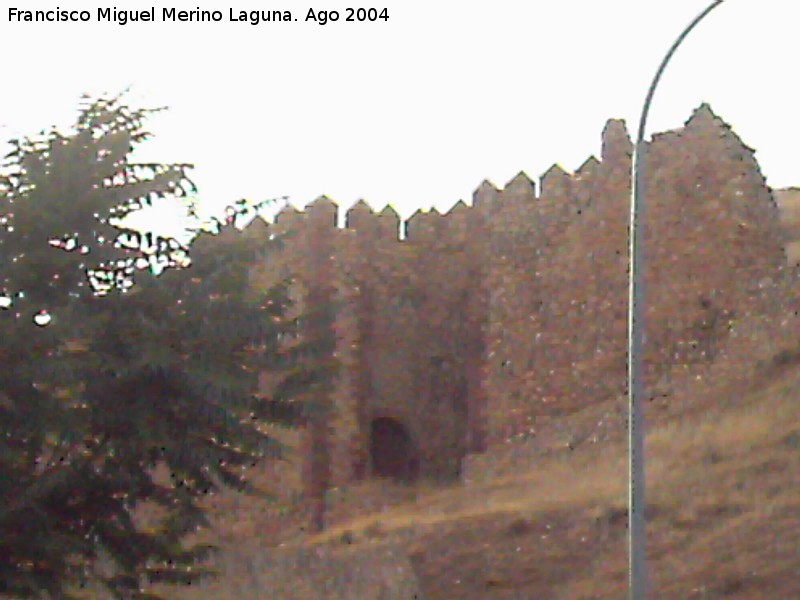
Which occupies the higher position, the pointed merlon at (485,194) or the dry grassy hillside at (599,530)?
the pointed merlon at (485,194)

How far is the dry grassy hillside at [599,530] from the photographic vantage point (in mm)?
13312

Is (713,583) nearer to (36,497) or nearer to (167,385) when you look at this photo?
(167,385)

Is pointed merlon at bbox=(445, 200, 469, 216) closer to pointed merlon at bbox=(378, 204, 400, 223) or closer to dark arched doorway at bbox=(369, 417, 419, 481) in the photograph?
pointed merlon at bbox=(378, 204, 400, 223)

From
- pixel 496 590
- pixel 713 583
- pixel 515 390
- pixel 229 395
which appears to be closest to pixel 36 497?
pixel 229 395

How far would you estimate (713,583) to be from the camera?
1270 cm

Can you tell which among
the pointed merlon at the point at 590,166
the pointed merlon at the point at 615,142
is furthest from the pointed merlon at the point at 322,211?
the pointed merlon at the point at 615,142

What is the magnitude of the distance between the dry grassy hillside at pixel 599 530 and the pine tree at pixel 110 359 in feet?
10.7

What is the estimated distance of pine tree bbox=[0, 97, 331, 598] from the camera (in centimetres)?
1112

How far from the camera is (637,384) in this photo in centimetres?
1030

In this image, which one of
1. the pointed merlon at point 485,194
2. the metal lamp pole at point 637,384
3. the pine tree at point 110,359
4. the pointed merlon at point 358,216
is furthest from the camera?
the pointed merlon at point 358,216

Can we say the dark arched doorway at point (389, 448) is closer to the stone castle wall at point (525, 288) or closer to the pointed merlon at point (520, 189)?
the stone castle wall at point (525, 288)

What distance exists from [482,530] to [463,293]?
8.82 m

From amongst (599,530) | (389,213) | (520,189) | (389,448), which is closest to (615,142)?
(520,189)

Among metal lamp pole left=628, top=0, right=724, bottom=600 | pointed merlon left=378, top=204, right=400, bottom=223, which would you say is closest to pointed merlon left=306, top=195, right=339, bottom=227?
pointed merlon left=378, top=204, right=400, bottom=223
